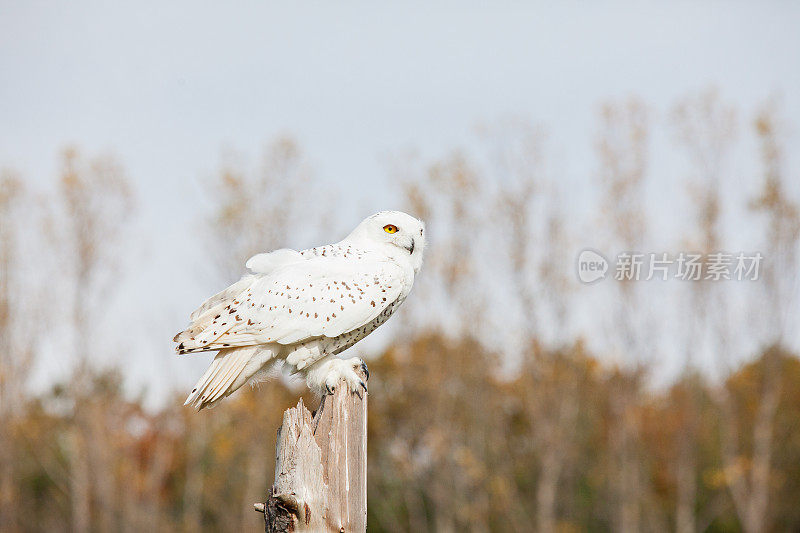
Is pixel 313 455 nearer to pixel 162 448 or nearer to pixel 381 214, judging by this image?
pixel 381 214

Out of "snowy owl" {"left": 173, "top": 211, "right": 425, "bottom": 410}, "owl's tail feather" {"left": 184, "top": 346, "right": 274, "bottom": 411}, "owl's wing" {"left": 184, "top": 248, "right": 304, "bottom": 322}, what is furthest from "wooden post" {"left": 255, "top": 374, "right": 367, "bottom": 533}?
"owl's wing" {"left": 184, "top": 248, "right": 304, "bottom": 322}

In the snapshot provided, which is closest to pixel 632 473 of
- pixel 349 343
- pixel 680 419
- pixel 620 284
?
pixel 680 419

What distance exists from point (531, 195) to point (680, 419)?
5.10 m

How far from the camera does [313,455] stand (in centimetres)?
314

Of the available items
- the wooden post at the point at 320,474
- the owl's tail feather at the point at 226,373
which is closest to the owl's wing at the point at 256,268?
the owl's tail feather at the point at 226,373

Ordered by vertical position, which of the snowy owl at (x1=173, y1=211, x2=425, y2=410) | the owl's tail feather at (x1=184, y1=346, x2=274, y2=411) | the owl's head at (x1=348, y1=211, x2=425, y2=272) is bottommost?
the owl's tail feather at (x1=184, y1=346, x2=274, y2=411)

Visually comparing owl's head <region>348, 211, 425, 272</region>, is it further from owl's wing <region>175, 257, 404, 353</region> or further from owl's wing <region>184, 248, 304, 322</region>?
owl's wing <region>184, 248, 304, 322</region>

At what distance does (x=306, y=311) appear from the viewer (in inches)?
136

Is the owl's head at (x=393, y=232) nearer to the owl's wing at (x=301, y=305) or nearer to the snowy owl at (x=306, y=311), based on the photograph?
the snowy owl at (x=306, y=311)

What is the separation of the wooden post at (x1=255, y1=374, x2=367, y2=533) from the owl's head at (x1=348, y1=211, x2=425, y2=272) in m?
0.81

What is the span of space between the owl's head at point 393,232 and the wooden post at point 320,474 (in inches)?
31.7

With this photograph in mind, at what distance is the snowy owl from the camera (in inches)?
135

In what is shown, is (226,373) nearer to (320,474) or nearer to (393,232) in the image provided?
(320,474)

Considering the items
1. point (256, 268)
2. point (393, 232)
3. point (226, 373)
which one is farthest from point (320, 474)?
point (393, 232)
